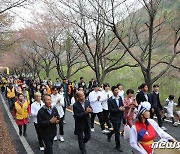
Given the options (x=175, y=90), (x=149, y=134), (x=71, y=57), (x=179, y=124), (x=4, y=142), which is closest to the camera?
(x=149, y=134)

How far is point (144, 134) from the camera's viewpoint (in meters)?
3.96

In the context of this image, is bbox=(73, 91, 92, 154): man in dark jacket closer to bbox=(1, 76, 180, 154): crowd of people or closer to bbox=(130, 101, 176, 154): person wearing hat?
bbox=(1, 76, 180, 154): crowd of people

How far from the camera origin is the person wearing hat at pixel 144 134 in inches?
156

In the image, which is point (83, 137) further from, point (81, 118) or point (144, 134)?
point (144, 134)

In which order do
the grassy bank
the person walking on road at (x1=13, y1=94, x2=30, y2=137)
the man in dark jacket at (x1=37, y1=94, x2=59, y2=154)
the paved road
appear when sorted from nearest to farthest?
the man in dark jacket at (x1=37, y1=94, x2=59, y2=154)
the paved road
the person walking on road at (x1=13, y1=94, x2=30, y2=137)
the grassy bank

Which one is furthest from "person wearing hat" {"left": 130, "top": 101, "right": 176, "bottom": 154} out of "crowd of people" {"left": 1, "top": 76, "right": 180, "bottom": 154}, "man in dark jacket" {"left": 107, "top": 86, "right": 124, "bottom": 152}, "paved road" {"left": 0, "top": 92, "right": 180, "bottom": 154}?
"man in dark jacket" {"left": 107, "top": 86, "right": 124, "bottom": 152}

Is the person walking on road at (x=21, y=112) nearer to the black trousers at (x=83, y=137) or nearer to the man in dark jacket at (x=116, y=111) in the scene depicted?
the black trousers at (x=83, y=137)

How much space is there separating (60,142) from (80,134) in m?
1.64

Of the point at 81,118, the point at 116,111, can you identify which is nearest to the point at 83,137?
the point at 81,118

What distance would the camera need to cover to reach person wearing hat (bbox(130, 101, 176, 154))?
3.95 m

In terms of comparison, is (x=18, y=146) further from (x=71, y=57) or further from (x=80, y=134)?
(x=71, y=57)

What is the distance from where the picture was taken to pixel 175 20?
1312 cm

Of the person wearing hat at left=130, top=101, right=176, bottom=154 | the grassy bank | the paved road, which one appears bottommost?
the paved road

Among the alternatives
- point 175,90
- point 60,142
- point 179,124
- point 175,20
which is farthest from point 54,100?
point 175,90
